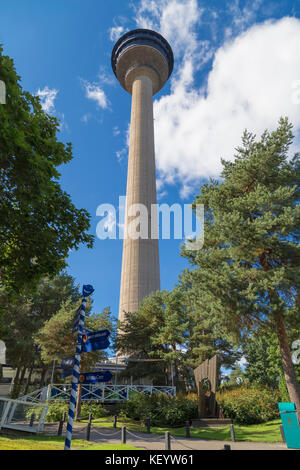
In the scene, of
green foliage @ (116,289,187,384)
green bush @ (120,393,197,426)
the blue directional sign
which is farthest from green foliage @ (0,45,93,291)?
green foliage @ (116,289,187,384)

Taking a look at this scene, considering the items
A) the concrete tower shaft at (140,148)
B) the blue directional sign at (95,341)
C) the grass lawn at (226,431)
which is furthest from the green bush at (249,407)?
the concrete tower shaft at (140,148)

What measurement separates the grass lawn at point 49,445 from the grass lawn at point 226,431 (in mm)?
5117

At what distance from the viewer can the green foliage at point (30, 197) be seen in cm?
779

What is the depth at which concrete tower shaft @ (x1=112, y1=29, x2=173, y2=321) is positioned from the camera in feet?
150

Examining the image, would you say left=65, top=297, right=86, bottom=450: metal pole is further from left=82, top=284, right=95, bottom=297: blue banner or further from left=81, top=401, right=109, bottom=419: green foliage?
left=81, top=401, right=109, bottom=419: green foliage

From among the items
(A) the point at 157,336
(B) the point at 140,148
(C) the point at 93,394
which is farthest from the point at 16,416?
(B) the point at 140,148

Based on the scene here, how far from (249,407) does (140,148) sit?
4803 cm

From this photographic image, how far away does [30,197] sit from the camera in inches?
348

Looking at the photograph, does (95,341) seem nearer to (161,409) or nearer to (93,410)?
(161,409)

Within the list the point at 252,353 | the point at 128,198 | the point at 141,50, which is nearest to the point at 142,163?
the point at 128,198

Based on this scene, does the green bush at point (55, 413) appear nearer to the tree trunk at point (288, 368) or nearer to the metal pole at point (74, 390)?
the metal pole at point (74, 390)

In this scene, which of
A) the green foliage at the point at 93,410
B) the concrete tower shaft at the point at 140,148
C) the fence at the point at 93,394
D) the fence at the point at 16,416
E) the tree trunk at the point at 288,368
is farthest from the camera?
the concrete tower shaft at the point at 140,148

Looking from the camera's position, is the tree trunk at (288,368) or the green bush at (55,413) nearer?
the tree trunk at (288,368)

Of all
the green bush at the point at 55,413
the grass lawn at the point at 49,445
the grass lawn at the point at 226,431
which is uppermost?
Result: the green bush at the point at 55,413
